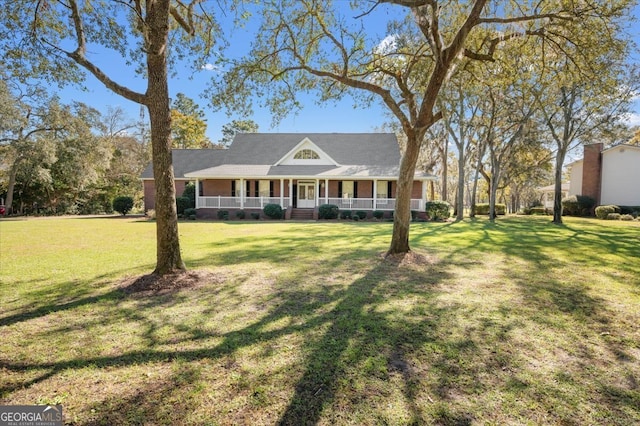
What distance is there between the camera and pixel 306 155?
2559cm

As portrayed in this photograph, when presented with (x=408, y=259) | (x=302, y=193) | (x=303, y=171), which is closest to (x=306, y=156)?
(x=303, y=171)

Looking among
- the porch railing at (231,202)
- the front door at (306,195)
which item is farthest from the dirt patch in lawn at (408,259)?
the front door at (306,195)

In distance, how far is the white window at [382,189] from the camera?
24.4 meters

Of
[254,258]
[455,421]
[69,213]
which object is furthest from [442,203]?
[69,213]

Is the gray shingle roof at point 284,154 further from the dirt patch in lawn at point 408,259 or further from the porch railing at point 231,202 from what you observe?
the dirt patch in lawn at point 408,259

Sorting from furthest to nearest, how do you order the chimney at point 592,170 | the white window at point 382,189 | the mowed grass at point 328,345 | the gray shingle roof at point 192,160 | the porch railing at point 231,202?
1. the gray shingle roof at point 192,160
2. the chimney at point 592,170
3. the white window at point 382,189
4. the porch railing at point 231,202
5. the mowed grass at point 328,345

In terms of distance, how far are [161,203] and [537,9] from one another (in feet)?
33.1

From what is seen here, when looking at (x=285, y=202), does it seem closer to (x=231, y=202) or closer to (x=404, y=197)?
(x=231, y=202)

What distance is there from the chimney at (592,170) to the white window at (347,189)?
784 inches

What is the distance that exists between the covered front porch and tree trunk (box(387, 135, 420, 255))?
569 inches

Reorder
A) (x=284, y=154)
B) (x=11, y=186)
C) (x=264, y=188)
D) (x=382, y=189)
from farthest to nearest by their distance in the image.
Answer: (x=284, y=154)
(x=11, y=186)
(x=264, y=188)
(x=382, y=189)

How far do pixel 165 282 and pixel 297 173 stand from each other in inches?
712

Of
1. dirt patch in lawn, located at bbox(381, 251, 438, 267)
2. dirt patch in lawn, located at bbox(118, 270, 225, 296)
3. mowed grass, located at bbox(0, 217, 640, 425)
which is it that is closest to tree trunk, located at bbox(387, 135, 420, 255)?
dirt patch in lawn, located at bbox(381, 251, 438, 267)

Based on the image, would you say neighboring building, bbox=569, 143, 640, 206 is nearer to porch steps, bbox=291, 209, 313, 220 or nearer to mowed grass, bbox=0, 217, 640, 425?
porch steps, bbox=291, 209, 313, 220
